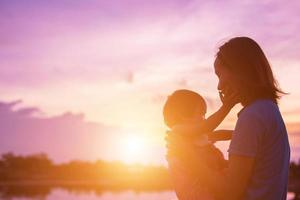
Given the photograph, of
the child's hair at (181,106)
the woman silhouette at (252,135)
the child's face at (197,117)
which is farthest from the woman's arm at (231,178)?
the child's hair at (181,106)

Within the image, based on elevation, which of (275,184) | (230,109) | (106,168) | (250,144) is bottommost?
(275,184)

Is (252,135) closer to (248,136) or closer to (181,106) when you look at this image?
(248,136)

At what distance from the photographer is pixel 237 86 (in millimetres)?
3062

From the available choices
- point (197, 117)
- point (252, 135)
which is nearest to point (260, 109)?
point (252, 135)

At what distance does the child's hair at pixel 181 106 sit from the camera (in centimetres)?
434

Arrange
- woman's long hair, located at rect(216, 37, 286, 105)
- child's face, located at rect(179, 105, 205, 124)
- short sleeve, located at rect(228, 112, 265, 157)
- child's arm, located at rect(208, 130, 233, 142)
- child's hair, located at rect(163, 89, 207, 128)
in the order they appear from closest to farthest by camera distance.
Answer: short sleeve, located at rect(228, 112, 265, 157) → woman's long hair, located at rect(216, 37, 286, 105) → child's arm, located at rect(208, 130, 233, 142) → child's face, located at rect(179, 105, 205, 124) → child's hair, located at rect(163, 89, 207, 128)

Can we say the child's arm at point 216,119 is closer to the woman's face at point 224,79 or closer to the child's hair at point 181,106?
the woman's face at point 224,79

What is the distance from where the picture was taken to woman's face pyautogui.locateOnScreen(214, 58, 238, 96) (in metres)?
3.08

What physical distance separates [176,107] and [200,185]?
3.42 ft

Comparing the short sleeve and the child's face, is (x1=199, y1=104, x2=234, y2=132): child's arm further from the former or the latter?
the child's face

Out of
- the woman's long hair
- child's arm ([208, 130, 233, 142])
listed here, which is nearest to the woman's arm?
the woman's long hair

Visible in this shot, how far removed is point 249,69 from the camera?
9.87 feet

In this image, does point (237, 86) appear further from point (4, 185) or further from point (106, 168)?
point (106, 168)

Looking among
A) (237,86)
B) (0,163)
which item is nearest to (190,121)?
(237,86)
